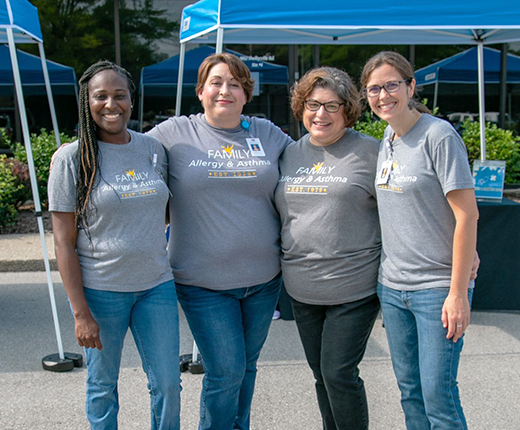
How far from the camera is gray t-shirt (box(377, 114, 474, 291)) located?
213 cm

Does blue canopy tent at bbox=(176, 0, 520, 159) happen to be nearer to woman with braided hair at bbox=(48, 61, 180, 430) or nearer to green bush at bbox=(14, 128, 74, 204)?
woman with braided hair at bbox=(48, 61, 180, 430)

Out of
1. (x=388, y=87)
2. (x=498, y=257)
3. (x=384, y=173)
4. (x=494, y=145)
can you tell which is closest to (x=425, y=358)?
(x=384, y=173)

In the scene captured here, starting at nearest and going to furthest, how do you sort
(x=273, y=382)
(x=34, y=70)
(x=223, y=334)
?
(x=223, y=334) → (x=273, y=382) → (x=34, y=70)

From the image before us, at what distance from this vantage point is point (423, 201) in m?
2.18

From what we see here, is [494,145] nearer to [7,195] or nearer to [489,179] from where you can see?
[489,179]

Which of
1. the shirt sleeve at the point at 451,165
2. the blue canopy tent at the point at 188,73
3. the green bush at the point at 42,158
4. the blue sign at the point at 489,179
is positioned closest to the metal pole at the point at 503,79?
the blue canopy tent at the point at 188,73

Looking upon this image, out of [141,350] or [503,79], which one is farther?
[503,79]

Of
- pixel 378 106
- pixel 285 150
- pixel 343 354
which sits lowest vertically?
pixel 343 354

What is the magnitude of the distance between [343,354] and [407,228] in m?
0.62

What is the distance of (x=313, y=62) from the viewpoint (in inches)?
409

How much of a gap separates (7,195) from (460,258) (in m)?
6.38

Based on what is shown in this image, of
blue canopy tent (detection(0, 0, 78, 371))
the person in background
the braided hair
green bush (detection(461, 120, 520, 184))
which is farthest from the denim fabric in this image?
green bush (detection(461, 120, 520, 184))

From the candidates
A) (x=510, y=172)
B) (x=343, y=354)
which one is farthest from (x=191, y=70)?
(x=343, y=354)

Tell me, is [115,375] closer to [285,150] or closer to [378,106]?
[285,150]
